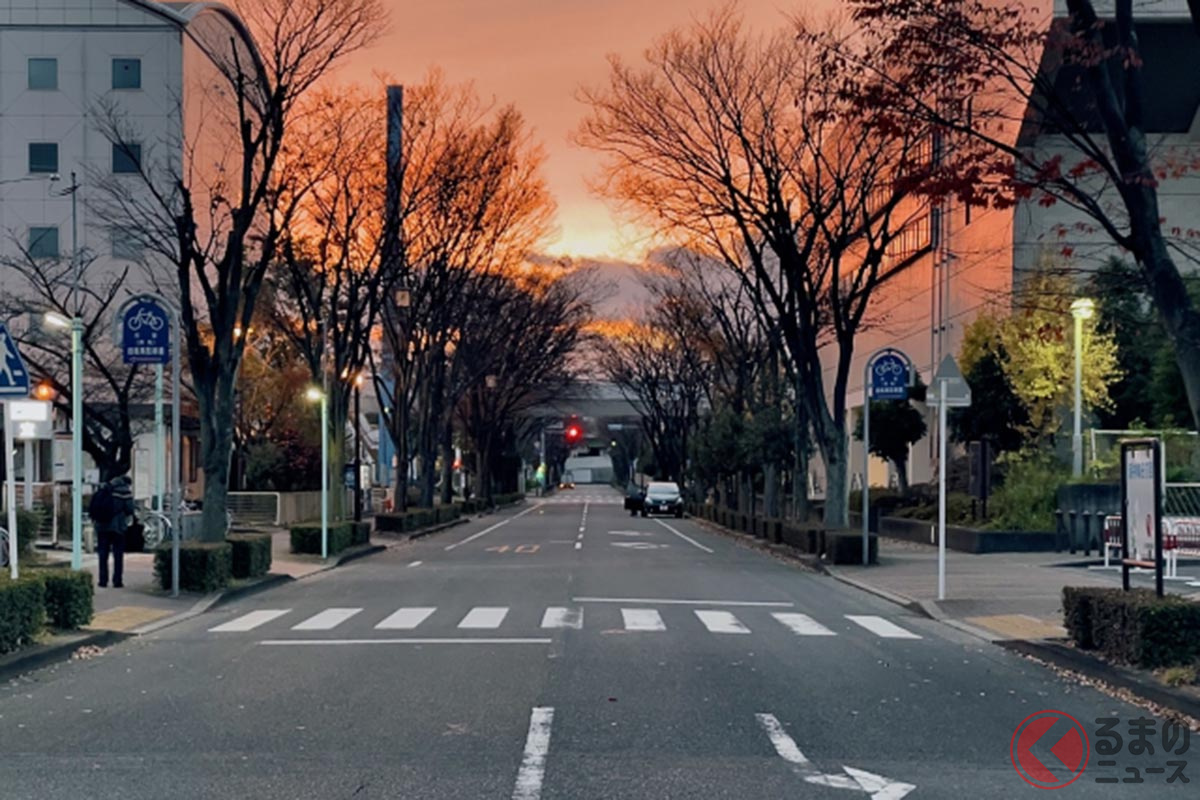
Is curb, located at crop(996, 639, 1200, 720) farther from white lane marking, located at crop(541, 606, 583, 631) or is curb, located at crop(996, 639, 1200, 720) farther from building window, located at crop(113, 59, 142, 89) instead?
building window, located at crop(113, 59, 142, 89)

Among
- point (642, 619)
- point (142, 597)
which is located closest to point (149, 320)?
point (142, 597)

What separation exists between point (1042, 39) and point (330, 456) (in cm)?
2508

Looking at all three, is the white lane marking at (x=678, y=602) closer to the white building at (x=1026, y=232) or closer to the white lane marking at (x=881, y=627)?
the white lane marking at (x=881, y=627)

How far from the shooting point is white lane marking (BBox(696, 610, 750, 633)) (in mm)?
16234

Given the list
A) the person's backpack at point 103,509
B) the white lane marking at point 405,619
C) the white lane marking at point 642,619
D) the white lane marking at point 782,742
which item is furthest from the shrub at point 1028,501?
the white lane marking at point 782,742

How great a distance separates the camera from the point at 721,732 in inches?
377

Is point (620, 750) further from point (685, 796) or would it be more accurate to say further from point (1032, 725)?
point (1032, 725)

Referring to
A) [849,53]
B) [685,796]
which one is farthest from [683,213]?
[685,796]

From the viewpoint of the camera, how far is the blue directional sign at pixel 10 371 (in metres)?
14.0

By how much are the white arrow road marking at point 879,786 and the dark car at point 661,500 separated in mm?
58674

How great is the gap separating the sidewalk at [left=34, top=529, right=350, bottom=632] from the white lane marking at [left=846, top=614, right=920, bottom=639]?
8852 millimetres

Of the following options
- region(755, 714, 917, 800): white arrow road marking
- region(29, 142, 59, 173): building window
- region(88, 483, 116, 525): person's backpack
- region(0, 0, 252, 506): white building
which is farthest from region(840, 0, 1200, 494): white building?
region(29, 142, 59, 173): building window

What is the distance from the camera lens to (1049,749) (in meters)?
9.26

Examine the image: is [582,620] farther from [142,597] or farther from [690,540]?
[690,540]
